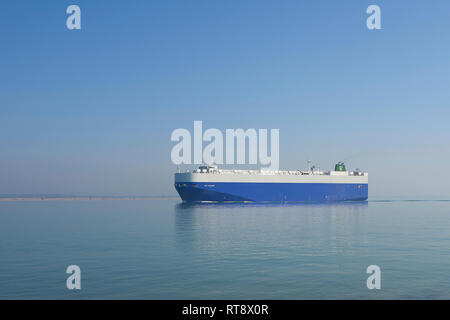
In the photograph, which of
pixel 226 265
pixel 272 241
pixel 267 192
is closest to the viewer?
pixel 226 265

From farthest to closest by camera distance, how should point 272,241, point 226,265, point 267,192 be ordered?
point 267,192, point 272,241, point 226,265

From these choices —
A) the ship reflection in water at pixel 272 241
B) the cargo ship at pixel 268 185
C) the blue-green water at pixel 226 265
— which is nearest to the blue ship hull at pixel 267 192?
the cargo ship at pixel 268 185

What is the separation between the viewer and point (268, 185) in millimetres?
81562

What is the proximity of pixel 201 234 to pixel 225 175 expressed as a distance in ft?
158

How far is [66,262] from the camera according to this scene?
62.2ft

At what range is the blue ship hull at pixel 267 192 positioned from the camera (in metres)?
76.6

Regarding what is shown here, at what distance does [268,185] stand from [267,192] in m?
1.41

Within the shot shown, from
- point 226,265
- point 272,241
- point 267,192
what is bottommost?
point 267,192

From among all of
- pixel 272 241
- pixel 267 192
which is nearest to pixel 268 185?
pixel 267 192

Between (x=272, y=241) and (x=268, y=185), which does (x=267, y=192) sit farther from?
(x=272, y=241)

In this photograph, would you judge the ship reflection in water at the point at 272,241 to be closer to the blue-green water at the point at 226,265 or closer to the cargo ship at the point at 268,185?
the blue-green water at the point at 226,265
